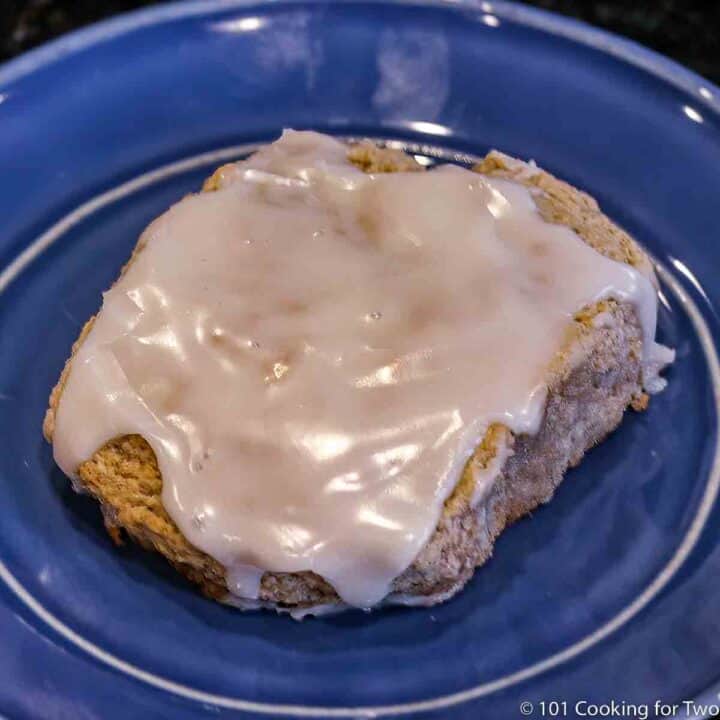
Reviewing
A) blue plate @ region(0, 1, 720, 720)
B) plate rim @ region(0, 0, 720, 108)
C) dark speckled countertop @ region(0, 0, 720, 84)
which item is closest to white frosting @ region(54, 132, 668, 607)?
blue plate @ region(0, 1, 720, 720)

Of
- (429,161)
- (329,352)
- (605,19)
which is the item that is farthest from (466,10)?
(329,352)

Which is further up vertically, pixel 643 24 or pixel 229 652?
pixel 643 24

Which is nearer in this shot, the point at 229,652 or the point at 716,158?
the point at 229,652

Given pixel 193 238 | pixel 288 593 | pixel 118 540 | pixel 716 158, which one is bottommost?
pixel 118 540

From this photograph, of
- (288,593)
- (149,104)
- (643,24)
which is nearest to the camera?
(288,593)

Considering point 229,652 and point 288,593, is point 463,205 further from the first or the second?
point 229,652

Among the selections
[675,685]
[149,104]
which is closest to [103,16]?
[149,104]

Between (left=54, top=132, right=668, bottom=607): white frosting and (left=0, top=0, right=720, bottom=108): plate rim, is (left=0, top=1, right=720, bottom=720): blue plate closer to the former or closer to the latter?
(left=0, top=0, right=720, bottom=108): plate rim
